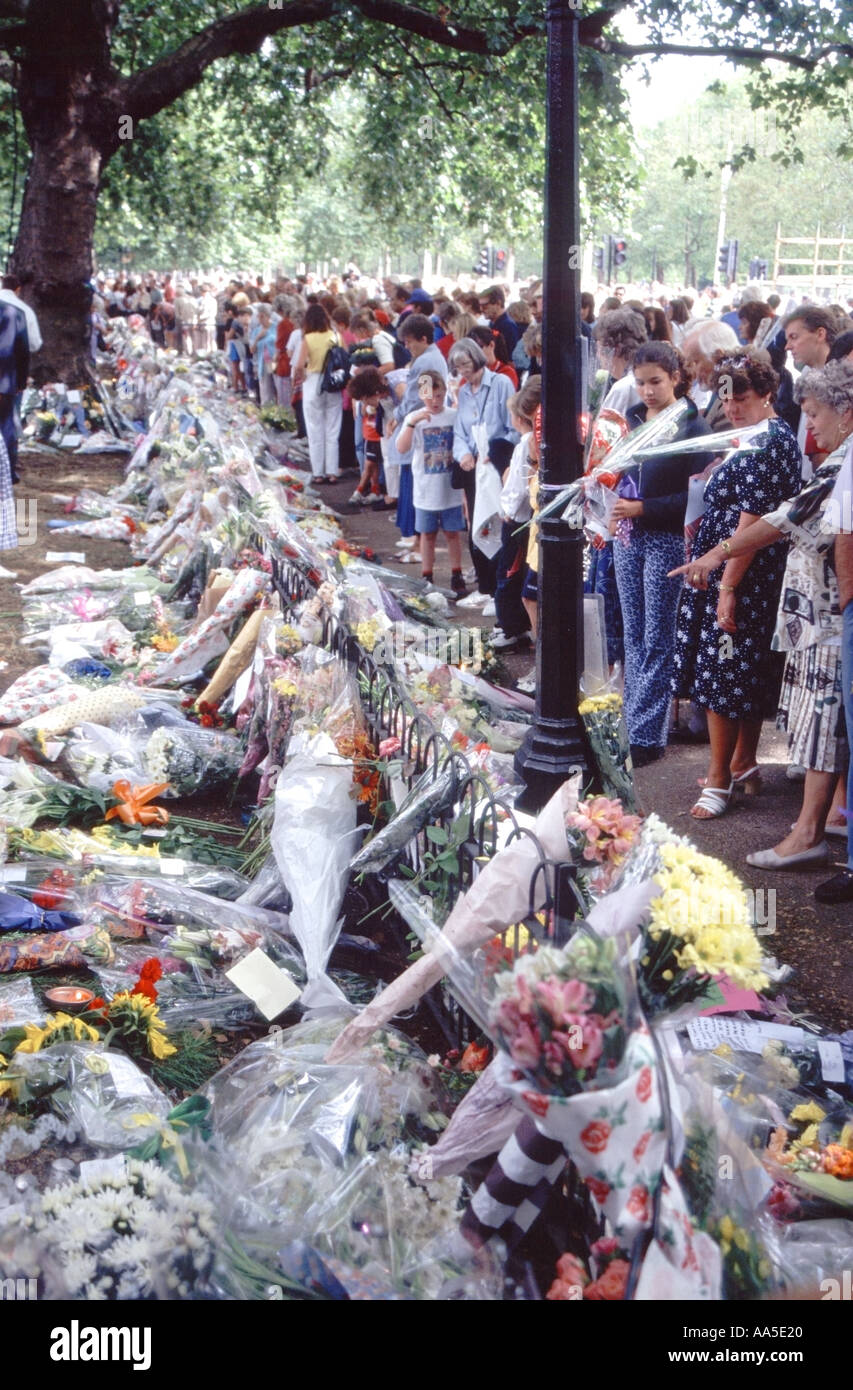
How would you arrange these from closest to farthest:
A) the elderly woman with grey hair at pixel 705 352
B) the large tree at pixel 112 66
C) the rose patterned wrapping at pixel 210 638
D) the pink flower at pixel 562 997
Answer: the pink flower at pixel 562 997 → the elderly woman with grey hair at pixel 705 352 → the rose patterned wrapping at pixel 210 638 → the large tree at pixel 112 66

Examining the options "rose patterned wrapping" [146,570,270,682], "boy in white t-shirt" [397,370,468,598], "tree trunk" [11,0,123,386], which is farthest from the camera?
"tree trunk" [11,0,123,386]

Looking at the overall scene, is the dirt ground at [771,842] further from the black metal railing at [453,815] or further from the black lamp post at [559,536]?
the black metal railing at [453,815]

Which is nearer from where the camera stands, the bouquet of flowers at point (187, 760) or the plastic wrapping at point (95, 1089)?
the plastic wrapping at point (95, 1089)

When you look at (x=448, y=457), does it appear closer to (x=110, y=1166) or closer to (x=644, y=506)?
(x=644, y=506)

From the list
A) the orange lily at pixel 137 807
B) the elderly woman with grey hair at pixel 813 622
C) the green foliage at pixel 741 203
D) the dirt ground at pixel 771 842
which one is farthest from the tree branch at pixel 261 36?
the green foliage at pixel 741 203

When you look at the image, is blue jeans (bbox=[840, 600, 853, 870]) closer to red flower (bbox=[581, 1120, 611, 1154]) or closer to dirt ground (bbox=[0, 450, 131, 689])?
red flower (bbox=[581, 1120, 611, 1154])

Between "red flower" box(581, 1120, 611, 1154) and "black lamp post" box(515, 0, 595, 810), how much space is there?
6.83ft

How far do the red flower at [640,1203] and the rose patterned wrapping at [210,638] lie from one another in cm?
495

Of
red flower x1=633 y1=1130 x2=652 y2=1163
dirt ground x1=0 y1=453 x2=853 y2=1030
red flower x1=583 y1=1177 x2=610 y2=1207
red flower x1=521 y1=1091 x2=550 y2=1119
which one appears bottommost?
dirt ground x1=0 y1=453 x2=853 y2=1030

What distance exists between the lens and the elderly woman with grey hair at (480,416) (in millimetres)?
7949

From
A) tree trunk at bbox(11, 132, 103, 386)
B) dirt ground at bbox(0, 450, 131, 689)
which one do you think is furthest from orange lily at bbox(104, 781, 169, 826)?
tree trunk at bbox(11, 132, 103, 386)

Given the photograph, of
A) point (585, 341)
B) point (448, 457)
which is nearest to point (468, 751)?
point (585, 341)

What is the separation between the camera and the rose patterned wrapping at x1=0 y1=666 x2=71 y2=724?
6336 mm

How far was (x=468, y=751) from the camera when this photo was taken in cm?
428
